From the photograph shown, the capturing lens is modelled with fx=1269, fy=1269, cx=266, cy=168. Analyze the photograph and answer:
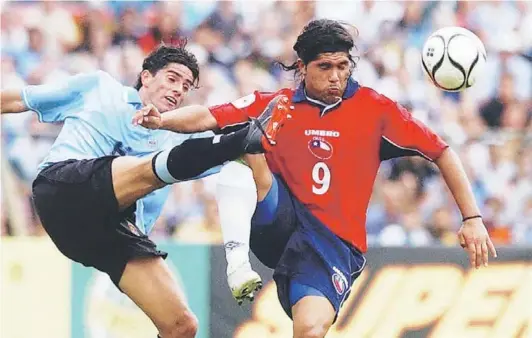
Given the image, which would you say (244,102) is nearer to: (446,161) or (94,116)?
(94,116)

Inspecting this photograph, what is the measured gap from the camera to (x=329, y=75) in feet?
22.2

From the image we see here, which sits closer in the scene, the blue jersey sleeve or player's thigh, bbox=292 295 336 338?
player's thigh, bbox=292 295 336 338

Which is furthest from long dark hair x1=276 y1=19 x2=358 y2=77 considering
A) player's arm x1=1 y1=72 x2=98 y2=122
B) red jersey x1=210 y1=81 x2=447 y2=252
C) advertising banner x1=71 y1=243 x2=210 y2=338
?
advertising banner x1=71 y1=243 x2=210 y2=338

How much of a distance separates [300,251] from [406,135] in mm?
838

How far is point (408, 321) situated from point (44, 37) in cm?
491

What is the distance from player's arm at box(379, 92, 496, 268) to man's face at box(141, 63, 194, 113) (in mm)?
1230

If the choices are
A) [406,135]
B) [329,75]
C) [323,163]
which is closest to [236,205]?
[323,163]

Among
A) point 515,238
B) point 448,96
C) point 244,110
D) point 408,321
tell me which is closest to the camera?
point 244,110

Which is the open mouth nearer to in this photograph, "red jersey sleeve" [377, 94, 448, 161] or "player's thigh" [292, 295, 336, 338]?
"red jersey sleeve" [377, 94, 448, 161]

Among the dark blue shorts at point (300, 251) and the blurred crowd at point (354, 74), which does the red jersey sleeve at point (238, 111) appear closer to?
the dark blue shorts at point (300, 251)

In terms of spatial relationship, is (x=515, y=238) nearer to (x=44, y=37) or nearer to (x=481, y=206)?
(x=481, y=206)

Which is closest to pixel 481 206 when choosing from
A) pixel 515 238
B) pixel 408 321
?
pixel 515 238

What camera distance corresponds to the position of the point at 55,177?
6.93 meters

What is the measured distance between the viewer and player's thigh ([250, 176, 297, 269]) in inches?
266
